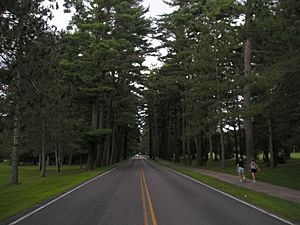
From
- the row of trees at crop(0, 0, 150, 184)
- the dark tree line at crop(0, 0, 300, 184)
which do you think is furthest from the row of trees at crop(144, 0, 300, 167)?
the row of trees at crop(0, 0, 150, 184)

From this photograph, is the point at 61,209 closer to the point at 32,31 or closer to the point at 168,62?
the point at 32,31

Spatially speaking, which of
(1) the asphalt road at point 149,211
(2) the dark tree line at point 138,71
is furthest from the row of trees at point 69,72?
(1) the asphalt road at point 149,211

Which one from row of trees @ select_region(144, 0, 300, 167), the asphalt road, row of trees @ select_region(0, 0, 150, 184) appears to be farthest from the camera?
row of trees @ select_region(144, 0, 300, 167)

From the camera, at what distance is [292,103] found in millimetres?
21203

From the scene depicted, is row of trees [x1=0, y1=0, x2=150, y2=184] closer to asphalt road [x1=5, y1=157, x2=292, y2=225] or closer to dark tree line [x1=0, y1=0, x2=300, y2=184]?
dark tree line [x1=0, y1=0, x2=300, y2=184]

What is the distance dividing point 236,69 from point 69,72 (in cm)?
1760

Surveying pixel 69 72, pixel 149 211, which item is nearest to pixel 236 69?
pixel 69 72

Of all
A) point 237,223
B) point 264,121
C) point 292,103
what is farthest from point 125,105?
point 237,223

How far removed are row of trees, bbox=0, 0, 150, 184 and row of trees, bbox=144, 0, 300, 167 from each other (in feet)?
18.9

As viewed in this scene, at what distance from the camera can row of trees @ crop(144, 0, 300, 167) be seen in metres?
17.1

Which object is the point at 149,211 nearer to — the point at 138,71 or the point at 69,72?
the point at 69,72

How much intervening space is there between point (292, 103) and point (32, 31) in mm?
15131

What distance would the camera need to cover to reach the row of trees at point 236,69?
1711cm

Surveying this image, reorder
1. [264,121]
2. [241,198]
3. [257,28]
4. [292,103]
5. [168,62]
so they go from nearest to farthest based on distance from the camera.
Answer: [241,198]
[257,28]
[292,103]
[264,121]
[168,62]
